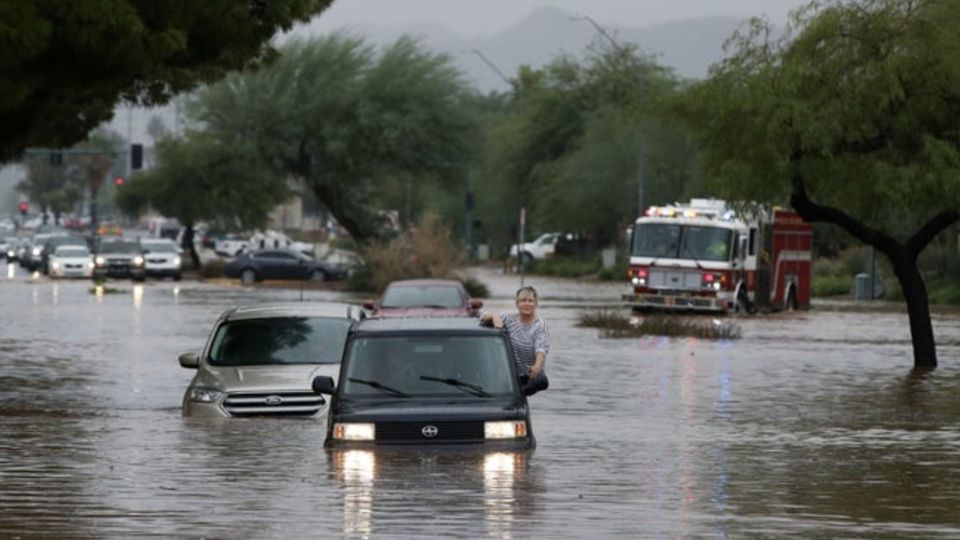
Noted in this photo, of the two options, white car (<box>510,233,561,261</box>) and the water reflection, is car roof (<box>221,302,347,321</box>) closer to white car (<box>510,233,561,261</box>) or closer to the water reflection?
the water reflection

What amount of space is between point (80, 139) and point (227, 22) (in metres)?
7.63

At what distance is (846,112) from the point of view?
33281mm

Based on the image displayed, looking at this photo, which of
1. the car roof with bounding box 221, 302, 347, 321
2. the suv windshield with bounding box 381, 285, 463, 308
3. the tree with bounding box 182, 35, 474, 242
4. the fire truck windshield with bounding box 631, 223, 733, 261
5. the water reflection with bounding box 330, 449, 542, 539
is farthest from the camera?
the tree with bounding box 182, 35, 474, 242

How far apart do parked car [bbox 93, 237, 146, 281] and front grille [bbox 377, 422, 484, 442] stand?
66.1 metres

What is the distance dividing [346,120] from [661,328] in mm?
41687

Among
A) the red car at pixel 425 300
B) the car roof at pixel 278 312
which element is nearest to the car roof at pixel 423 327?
the car roof at pixel 278 312

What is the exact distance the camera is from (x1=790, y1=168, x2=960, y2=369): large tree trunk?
3500cm

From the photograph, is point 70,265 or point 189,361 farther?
point 70,265

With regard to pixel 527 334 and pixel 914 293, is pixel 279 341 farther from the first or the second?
pixel 914 293

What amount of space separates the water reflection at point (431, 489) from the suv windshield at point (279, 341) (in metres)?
5.29

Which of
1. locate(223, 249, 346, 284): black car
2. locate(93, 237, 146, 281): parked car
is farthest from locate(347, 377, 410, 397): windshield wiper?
locate(93, 237, 146, 281): parked car

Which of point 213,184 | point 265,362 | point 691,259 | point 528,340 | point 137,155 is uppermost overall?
point 137,155

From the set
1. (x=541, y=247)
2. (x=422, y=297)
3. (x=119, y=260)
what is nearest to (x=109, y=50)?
(x=422, y=297)

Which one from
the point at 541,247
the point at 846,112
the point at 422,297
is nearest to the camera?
the point at 846,112
